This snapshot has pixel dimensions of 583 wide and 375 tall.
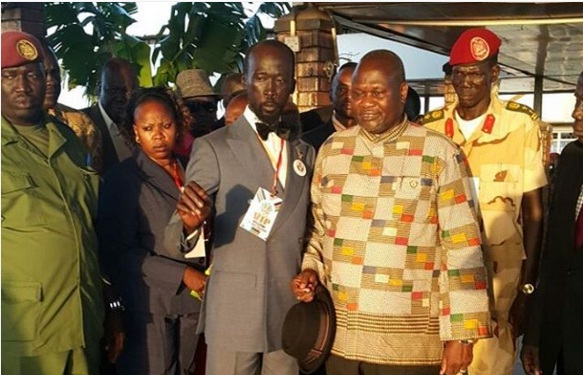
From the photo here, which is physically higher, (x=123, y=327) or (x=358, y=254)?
(x=358, y=254)

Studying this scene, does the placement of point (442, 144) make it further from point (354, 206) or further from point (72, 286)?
point (72, 286)

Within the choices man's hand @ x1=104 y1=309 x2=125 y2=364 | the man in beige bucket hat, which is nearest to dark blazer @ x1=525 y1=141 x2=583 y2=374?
man's hand @ x1=104 y1=309 x2=125 y2=364

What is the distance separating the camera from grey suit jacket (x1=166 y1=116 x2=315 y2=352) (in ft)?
9.71

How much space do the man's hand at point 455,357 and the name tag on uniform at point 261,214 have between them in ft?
2.74

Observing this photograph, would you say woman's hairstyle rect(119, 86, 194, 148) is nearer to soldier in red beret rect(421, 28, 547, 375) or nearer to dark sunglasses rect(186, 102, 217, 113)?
soldier in red beret rect(421, 28, 547, 375)

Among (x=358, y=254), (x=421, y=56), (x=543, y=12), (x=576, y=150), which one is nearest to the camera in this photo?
(x=358, y=254)

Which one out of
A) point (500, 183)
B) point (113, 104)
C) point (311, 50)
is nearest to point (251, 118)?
point (500, 183)

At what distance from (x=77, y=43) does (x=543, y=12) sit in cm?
554

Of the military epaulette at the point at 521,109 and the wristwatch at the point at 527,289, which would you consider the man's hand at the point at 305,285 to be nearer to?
the wristwatch at the point at 527,289

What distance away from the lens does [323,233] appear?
308 cm

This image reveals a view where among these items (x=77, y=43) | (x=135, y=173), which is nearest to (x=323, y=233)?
(x=135, y=173)

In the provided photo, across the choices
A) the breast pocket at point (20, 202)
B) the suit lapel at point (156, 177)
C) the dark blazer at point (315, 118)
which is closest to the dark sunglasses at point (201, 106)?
the dark blazer at point (315, 118)

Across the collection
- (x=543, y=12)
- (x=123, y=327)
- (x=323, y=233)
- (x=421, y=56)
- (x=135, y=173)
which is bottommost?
(x=123, y=327)

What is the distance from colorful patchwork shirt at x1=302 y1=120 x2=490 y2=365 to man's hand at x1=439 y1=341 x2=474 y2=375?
4cm
